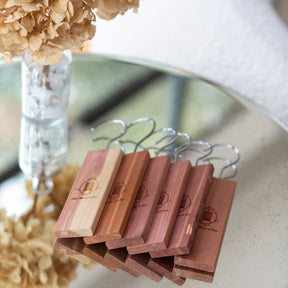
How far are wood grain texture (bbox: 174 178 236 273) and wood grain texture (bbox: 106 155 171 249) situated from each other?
0.17 ft

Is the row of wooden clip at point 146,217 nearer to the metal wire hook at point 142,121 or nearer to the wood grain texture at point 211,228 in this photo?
the wood grain texture at point 211,228

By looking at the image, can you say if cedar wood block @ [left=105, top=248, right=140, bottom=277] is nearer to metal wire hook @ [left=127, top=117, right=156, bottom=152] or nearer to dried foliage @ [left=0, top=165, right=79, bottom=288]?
dried foliage @ [left=0, top=165, right=79, bottom=288]

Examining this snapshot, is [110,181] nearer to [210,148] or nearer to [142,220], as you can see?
[142,220]

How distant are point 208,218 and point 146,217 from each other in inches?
3.4

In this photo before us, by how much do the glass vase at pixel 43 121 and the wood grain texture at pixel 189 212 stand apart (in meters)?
0.19

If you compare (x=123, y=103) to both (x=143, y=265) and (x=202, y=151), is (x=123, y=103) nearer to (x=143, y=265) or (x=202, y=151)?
(x=202, y=151)

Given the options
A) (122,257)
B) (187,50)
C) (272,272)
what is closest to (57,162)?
(122,257)

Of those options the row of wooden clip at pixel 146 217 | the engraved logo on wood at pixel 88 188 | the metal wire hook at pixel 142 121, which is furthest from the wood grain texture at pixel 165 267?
the metal wire hook at pixel 142 121

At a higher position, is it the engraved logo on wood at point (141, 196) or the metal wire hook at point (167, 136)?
the metal wire hook at point (167, 136)

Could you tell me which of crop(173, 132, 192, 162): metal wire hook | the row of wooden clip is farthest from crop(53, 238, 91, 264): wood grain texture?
crop(173, 132, 192, 162): metal wire hook

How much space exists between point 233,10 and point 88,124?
22.0 inches

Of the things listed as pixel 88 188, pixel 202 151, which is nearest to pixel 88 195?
pixel 88 188

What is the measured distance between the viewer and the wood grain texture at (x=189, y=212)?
2.12 ft

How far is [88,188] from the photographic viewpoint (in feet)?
2.33
